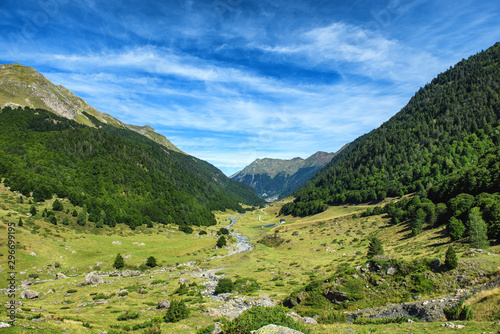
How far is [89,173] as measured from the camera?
134 metres

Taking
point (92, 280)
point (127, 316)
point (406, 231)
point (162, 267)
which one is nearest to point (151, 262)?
point (162, 267)

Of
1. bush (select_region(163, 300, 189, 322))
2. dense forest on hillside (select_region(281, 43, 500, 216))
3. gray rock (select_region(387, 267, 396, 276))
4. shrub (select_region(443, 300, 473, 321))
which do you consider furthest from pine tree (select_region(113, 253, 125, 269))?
dense forest on hillside (select_region(281, 43, 500, 216))

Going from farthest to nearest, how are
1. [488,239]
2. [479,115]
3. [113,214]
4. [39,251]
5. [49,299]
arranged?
[479,115] → [113,214] → [39,251] → [488,239] → [49,299]

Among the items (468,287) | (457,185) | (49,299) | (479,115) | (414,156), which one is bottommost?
(49,299)

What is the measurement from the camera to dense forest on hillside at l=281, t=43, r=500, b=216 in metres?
134

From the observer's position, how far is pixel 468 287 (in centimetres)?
2153

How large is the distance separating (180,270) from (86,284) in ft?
69.8

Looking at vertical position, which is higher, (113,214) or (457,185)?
(457,185)

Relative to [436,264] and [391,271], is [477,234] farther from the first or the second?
[391,271]

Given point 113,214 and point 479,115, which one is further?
point 479,115

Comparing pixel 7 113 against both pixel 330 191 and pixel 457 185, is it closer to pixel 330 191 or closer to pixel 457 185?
pixel 330 191

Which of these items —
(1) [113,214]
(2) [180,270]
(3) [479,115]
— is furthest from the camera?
(3) [479,115]

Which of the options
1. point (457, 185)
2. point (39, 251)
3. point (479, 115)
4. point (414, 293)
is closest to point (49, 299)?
point (39, 251)

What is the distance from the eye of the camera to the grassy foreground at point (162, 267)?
71.5 ft
